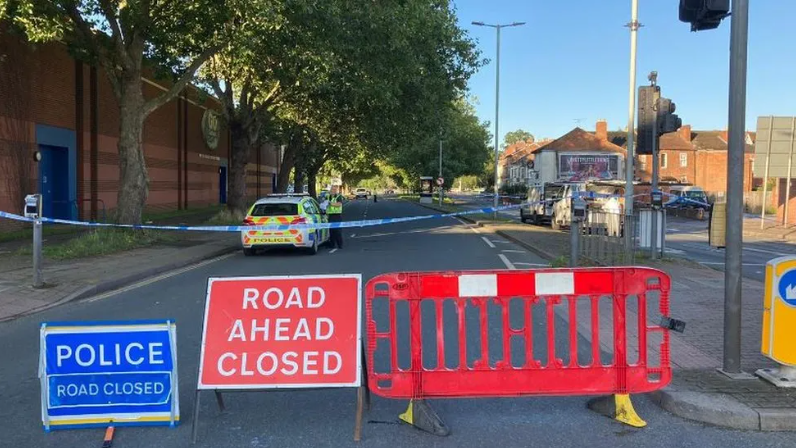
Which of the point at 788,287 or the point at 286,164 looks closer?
the point at 788,287

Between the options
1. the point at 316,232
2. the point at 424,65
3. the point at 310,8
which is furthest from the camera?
the point at 424,65

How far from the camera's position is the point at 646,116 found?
40.7ft

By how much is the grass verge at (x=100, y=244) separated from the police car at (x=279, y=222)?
2727 mm

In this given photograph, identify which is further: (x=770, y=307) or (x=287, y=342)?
(x=770, y=307)

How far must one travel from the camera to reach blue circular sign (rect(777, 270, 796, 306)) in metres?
4.95

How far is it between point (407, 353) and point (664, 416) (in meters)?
2.43

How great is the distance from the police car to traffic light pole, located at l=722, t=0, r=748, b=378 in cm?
1081

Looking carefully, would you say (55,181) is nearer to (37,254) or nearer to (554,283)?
(37,254)

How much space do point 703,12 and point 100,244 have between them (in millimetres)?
12912

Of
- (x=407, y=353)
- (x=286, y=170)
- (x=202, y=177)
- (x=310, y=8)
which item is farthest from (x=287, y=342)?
(x=202, y=177)

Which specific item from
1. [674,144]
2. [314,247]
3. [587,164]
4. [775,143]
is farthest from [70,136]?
[674,144]

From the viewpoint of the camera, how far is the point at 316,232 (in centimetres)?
1577

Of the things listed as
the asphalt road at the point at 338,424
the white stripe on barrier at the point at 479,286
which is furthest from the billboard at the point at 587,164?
the white stripe on barrier at the point at 479,286

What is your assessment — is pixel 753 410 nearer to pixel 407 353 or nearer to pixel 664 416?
pixel 664 416
